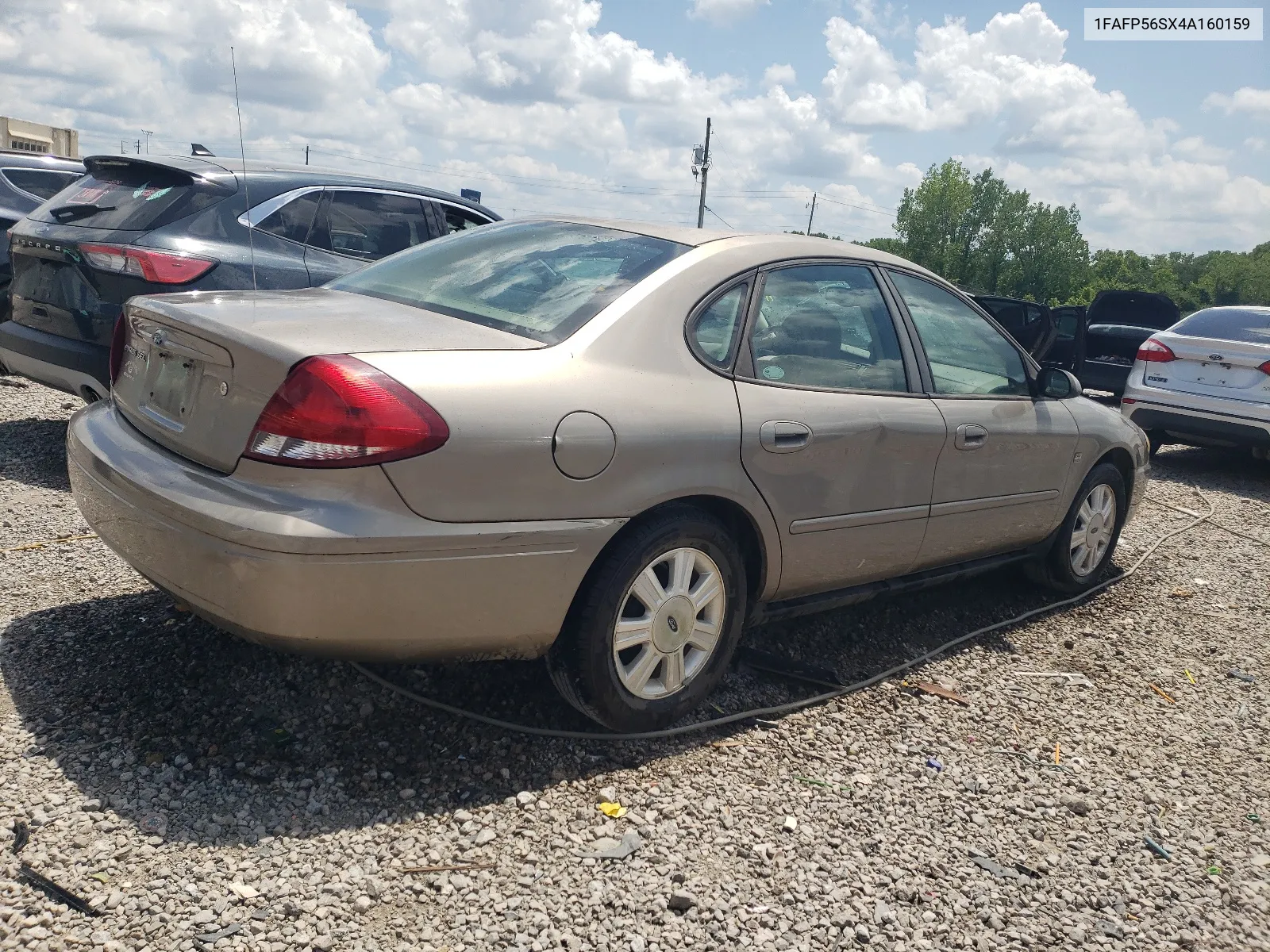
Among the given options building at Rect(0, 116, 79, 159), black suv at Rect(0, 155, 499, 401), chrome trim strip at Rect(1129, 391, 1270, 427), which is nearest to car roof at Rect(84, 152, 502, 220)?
black suv at Rect(0, 155, 499, 401)

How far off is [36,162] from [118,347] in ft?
19.6

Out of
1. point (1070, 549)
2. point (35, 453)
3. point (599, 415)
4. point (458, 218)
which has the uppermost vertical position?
point (458, 218)

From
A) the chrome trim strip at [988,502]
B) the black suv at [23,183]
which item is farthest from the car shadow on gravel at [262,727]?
the black suv at [23,183]

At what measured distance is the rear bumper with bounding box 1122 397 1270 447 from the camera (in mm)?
9414

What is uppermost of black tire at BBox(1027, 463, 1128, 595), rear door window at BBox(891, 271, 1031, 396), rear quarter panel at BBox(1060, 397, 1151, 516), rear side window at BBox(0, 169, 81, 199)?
rear side window at BBox(0, 169, 81, 199)

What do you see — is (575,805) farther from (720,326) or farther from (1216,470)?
(1216,470)

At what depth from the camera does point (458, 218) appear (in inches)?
287

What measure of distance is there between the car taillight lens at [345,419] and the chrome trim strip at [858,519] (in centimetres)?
146

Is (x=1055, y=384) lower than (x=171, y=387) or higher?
higher

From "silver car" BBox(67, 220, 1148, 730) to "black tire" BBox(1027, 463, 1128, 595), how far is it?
1.03 m

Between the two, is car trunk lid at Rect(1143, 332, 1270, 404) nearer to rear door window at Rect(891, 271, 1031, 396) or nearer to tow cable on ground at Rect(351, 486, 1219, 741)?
tow cable on ground at Rect(351, 486, 1219, 741)

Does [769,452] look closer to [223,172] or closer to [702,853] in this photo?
[702,853]

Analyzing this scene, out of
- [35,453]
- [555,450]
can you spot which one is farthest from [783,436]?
[35,453]

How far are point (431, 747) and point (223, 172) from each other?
3894 millimetres
